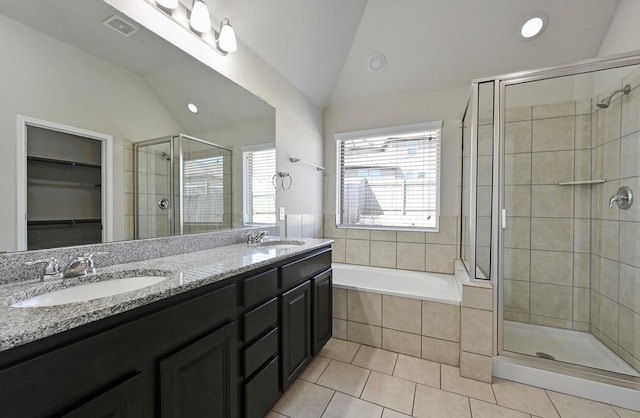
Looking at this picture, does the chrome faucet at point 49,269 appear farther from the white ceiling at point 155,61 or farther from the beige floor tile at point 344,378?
the beige floor tile at point 344,378

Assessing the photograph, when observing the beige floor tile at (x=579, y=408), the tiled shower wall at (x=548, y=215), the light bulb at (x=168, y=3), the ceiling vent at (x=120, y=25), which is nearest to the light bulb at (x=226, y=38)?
the light bulb at (x=168, y=3)

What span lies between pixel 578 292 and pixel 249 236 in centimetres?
272

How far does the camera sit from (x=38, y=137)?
3.48 ft

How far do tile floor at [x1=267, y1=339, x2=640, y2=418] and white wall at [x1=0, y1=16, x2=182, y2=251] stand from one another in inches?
56.1

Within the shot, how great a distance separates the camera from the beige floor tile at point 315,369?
1830 millimetres

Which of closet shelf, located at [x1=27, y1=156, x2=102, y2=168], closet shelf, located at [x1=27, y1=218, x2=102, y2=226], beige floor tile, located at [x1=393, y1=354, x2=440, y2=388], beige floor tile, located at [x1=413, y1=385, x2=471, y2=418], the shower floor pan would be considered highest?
closet shelf, located at [x1=27, y1=156, x2=102, y2=168]

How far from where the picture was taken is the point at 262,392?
1.32 m

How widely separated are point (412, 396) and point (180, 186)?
1.90 metres

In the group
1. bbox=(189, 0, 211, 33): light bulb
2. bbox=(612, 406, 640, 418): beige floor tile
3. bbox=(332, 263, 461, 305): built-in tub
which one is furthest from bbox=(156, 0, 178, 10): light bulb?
bbox=(612, 406, 640, 418): beige floor tile

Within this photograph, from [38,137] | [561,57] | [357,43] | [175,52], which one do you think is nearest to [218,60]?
[175,52]

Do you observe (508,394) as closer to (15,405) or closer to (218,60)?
(15,405)

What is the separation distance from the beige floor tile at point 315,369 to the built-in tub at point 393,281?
58cm

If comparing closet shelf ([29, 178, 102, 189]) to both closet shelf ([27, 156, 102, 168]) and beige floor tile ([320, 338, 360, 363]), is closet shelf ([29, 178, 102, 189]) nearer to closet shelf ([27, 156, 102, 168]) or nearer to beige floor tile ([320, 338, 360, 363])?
closet shelf ([27, 156, 102, 168])

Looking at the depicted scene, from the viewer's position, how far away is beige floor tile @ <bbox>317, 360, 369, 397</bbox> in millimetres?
1727
